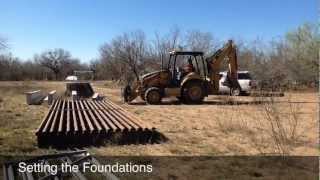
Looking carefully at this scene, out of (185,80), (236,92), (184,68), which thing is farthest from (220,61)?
(236,92)

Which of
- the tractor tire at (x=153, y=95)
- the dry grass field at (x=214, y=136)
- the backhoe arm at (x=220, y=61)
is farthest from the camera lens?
the backhoe arm at (x=220, y=61)

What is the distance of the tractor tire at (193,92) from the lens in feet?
70.4

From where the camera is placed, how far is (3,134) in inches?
443

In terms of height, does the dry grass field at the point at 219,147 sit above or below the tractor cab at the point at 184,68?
below

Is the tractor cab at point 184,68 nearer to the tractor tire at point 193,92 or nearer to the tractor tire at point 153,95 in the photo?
the tractor tire at point 193,92

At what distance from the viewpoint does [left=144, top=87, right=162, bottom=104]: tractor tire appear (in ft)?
70.4

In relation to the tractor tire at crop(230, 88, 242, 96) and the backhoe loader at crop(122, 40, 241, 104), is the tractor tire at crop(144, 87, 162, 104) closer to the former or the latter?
the backhoe loader at crop(122, 40, 241, 104)

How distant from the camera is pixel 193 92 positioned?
70.6 ft

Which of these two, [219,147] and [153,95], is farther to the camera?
[153,95]

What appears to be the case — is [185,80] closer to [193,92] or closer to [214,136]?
[193,92]

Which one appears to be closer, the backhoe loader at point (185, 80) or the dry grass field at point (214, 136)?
the dry grass field at point (214, 136)

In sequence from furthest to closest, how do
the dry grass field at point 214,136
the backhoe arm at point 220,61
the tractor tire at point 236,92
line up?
A: the tractor tire at point 236,92
the backhoe arm at point 220,61
the dry grass field at point 214,136

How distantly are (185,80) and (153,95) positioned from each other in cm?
170

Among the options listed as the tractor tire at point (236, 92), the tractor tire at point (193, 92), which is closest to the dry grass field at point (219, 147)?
the tractor tire at point (193, 92)
